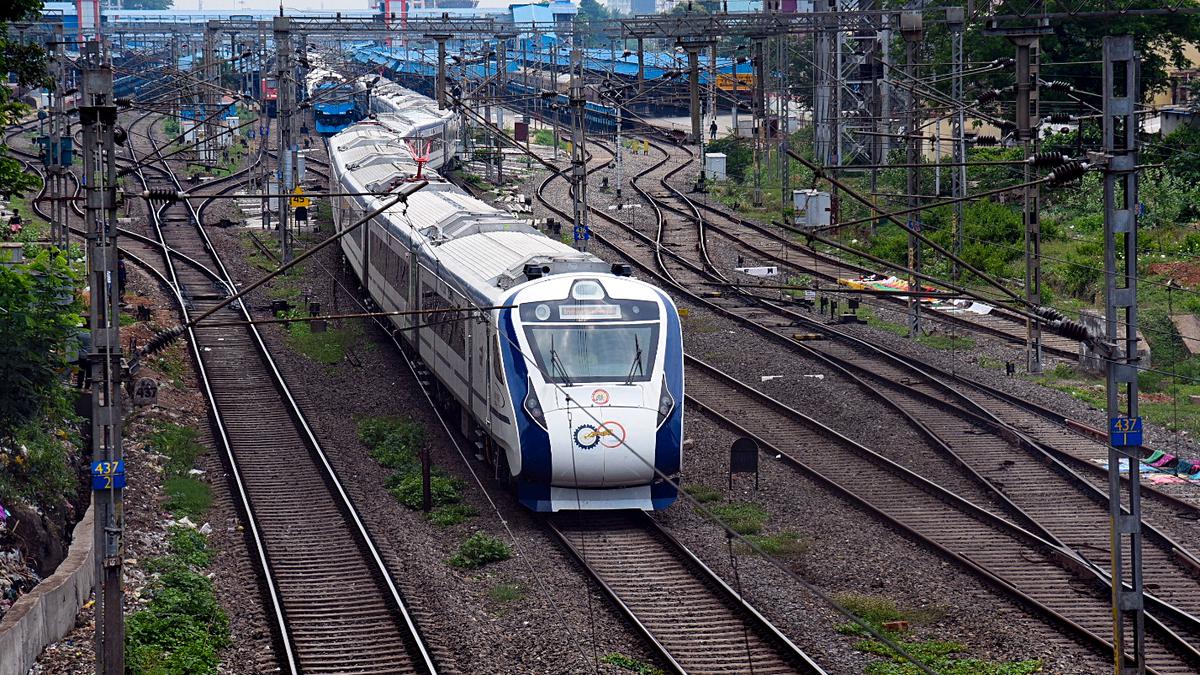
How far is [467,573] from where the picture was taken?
16781 millimetres

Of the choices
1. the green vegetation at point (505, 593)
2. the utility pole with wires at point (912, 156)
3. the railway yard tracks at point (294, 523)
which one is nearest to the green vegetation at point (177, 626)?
the railway yard tracks at point (294, 523)

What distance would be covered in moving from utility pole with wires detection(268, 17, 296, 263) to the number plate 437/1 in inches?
835

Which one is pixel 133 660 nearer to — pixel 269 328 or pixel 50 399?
pixel 50 399

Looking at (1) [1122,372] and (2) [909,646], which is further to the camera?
(2) [909,646]

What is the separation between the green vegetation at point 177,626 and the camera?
13938 mm

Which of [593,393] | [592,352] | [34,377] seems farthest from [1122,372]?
[34,377]

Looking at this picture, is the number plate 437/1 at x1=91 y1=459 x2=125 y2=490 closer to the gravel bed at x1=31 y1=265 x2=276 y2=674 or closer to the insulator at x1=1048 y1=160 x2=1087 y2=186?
the gravel bed at x1=31 y1=265 x2=276 y2=674

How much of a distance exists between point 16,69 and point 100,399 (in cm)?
1106

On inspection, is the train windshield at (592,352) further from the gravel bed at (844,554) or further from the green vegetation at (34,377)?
the green vegetation at (34,377)

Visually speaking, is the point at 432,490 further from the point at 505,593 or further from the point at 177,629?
the point at 177,629

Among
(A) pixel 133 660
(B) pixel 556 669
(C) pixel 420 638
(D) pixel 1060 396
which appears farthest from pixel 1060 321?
(D) pixel 1060 396

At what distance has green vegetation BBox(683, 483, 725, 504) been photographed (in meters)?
19.2

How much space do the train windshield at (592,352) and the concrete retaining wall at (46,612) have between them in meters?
5.53

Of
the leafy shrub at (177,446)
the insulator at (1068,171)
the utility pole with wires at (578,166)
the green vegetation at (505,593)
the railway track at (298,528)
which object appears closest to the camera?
the insulator at (1068,171)
